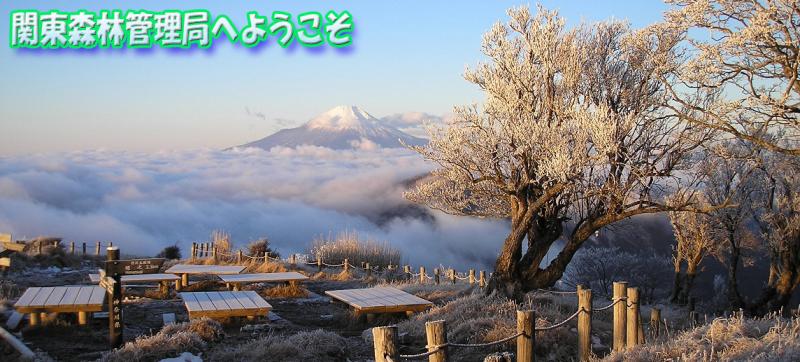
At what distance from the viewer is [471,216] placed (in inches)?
535

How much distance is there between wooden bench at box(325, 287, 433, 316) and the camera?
11.4 m

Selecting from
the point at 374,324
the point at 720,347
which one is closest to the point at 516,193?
the point at 374,324

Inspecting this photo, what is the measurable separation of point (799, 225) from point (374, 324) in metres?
12.0

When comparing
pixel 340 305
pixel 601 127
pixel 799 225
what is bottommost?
pixel 340 305

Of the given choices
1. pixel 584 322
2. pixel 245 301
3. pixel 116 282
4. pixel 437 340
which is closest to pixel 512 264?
pixel 584 322

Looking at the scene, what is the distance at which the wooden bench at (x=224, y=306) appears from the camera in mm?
10579

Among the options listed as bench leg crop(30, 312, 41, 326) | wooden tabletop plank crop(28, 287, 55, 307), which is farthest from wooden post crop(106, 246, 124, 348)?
bench leg crop(30, 312, 41, 326)

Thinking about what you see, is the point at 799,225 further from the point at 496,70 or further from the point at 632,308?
the point at 632,308

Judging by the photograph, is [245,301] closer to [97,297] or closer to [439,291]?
[97,297]

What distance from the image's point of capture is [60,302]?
10664 millimetres

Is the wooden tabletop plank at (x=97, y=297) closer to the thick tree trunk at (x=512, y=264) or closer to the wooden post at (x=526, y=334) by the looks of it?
the thick tree trunk at (x=512, y=264)

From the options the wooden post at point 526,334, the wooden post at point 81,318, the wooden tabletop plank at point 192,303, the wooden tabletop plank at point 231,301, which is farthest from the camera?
the wooden post at point 81,318

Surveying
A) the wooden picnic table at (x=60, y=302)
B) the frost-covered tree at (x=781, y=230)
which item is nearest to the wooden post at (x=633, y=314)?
the wooden picnic table at (x=60, y=302)

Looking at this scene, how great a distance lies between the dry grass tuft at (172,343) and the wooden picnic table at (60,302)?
6.04 feet
